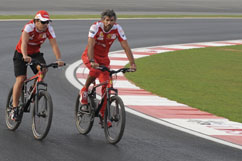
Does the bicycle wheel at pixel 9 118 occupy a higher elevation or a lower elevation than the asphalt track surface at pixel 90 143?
higher

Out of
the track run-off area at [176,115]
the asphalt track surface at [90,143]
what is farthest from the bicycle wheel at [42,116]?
the track run-off area at [176,115]

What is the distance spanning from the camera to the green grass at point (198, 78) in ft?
37.6

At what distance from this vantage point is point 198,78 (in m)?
14.7

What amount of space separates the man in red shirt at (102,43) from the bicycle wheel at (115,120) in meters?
0.27

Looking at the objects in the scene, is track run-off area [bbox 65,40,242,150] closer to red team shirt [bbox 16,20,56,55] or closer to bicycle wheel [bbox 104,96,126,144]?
red team shirt [bbox 16,20,56,55]

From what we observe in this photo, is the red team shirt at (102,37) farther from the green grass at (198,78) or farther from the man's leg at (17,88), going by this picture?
the green grass at (198,78)

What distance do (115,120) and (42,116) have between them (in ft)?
3.23

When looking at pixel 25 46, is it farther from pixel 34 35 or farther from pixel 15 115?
pixel 15 115

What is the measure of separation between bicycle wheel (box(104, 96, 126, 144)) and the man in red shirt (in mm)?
274

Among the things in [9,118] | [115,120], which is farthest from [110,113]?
[9,118]

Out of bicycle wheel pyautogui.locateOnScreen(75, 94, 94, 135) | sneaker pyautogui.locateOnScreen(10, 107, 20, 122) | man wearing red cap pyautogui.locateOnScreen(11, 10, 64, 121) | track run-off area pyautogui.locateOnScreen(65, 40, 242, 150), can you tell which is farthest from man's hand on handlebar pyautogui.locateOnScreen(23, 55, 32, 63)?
track run-off area pyautogui.locateOnScreen(65, 40, 242, 150)

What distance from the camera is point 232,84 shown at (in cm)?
1389

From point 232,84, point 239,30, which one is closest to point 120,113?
point 232,84

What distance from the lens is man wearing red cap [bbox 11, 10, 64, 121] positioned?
27.3 feet
